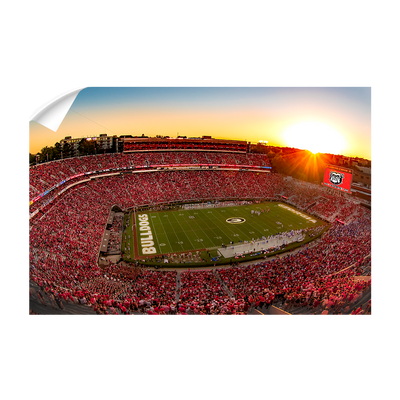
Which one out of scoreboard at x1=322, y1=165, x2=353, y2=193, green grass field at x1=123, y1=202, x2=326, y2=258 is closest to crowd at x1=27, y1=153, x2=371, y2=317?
scoreboard at x1=322, y1=165, x2=353, y2=193

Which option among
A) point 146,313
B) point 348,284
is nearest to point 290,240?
point 348,284

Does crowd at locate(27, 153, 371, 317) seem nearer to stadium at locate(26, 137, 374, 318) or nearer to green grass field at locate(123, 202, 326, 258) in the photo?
stadium at locate(26, 137, 374, 318)

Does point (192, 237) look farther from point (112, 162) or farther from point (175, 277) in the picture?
point (112, 162)

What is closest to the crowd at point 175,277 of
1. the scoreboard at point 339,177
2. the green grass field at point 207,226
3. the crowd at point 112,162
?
the crowd at point 112,162

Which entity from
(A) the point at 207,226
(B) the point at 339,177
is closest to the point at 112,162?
(A) the point at 207,226

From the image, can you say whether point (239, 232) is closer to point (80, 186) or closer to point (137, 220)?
point (137, 220)

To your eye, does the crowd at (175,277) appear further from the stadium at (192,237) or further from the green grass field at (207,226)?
the green grass field at (207,226)

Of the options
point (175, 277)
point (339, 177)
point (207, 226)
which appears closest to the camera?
point (175, 277)
